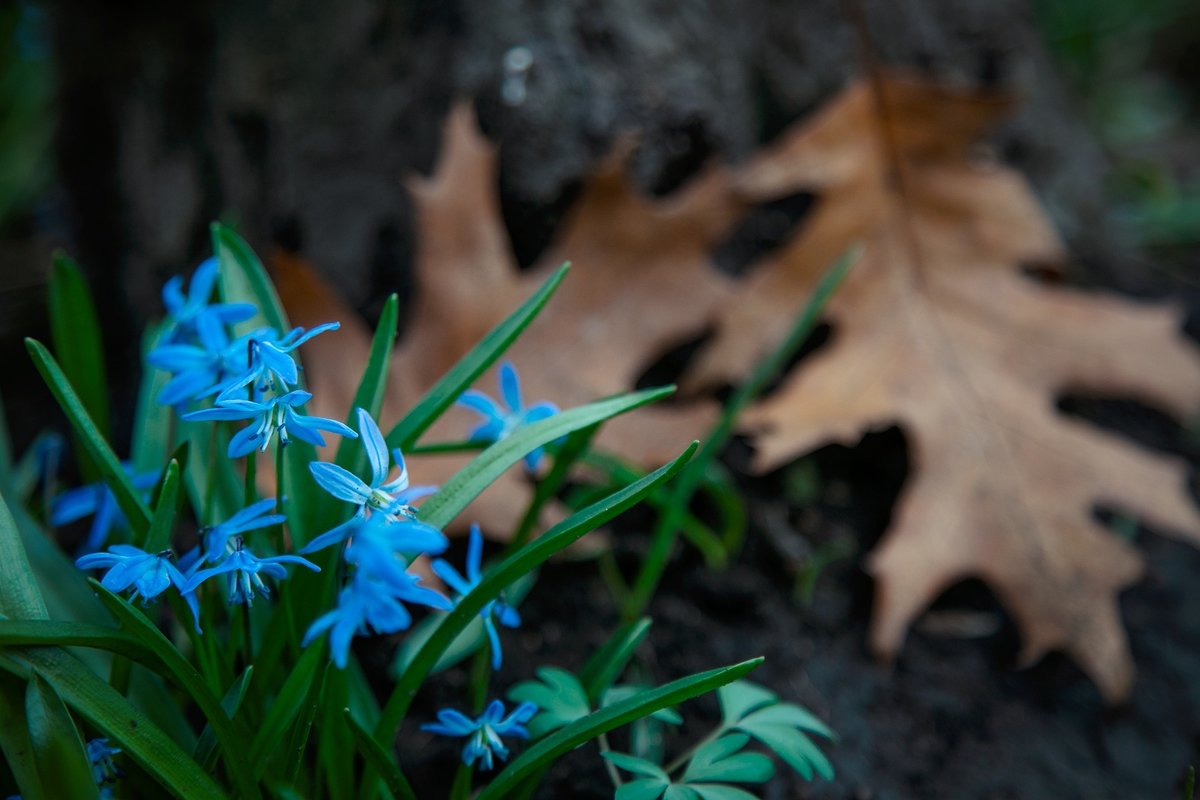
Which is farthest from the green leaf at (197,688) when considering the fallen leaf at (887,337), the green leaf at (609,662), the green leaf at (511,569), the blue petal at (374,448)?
the fallen leaf at (887,337)

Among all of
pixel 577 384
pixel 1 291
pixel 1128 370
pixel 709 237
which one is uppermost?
pixel 1 291

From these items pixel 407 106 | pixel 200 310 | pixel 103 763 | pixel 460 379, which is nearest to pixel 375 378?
pixel 460 379

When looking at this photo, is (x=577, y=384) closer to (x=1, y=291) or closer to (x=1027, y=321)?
(x=1027, y=321)

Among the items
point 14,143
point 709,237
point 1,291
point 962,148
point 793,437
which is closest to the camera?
point 793,437

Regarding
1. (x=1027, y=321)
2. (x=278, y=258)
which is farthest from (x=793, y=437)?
(x=278, y=258)

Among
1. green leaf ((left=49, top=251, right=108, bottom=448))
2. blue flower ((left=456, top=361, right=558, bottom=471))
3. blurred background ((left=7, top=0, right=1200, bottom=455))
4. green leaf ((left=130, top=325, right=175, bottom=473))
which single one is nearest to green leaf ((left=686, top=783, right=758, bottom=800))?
blue flower ((left=456, top=361, right=558, bottom=471))

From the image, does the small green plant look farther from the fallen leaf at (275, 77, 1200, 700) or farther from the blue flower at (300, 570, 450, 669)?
the fallen leaf at (275, 77, 1200, 700)
